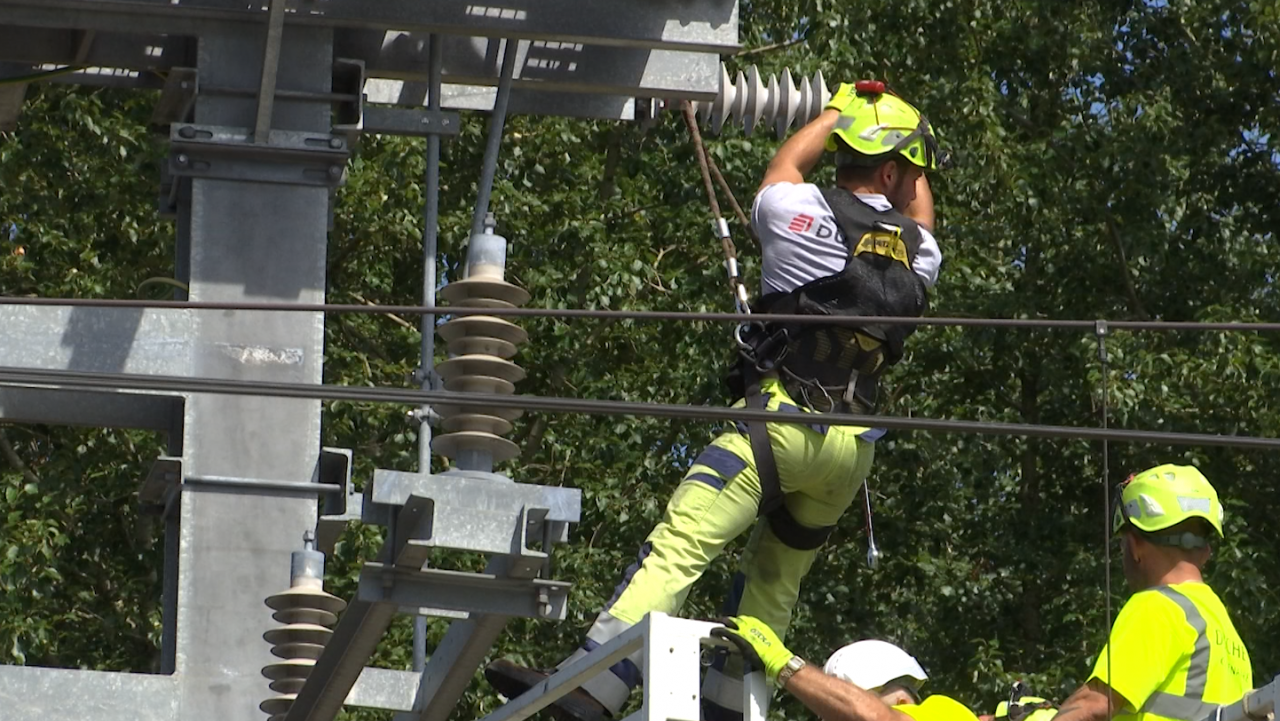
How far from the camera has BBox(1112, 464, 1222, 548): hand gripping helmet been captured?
675cm

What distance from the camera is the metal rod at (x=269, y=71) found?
7277 mm

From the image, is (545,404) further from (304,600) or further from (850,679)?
(304,600)

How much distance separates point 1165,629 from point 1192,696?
17 centimetres

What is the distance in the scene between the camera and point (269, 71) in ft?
24.1

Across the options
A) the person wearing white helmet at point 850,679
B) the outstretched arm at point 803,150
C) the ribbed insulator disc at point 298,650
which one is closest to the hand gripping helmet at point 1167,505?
the person wearing white helmet at point 850,679

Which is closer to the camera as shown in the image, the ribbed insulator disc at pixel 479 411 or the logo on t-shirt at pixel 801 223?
the ribbed insulator disc at pixel 479 411

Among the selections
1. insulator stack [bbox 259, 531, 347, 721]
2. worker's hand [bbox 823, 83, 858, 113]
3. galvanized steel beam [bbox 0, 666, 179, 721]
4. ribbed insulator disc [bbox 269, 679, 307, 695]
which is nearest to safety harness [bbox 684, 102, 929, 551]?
worker's hand [bbox 823, 83, 858, 113]

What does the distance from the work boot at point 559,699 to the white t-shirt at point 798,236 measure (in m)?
1.34

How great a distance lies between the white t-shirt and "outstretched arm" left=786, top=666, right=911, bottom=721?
4.74ft

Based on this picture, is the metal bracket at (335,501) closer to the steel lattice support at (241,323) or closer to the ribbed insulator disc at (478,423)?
the steel lattice support at (241,323)

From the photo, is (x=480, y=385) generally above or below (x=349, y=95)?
below

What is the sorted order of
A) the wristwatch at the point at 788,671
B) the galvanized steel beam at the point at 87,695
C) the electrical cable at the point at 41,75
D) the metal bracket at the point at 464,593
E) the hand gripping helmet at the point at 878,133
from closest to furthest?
1. the wristwatch at the point at 788,671
2. the metal bracket at the point at 464,593
3. the galvanized steel beam at the point at 87,695
4. the hand gripping helmet at the point at 878,133
5. the electrical cable at the point at 41,75

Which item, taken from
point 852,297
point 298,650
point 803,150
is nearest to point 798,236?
point 852,297

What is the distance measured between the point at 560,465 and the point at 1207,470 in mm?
3969
